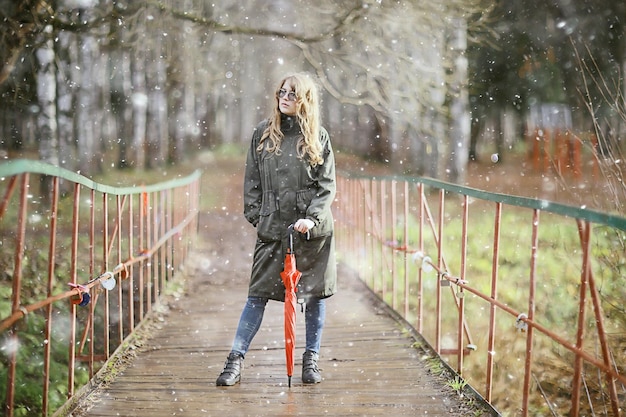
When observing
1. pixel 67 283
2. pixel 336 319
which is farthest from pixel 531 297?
pixel 336 319

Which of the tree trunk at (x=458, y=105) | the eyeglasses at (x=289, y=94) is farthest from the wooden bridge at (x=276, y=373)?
the tree trunk at (x=458, y=105)

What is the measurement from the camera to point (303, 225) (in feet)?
11.8

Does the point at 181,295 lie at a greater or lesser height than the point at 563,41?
lesser

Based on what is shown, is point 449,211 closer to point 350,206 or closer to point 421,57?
point 421,57

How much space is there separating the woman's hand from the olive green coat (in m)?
0.06

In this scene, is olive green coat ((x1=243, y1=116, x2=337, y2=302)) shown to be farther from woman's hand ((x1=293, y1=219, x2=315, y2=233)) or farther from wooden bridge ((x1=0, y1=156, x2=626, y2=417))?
wooden bridge ((x1=0, y1=156, x2=626, y2=417))

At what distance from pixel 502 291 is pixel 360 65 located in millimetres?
3891

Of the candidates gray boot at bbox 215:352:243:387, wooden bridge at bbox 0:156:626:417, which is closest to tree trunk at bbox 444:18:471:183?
wooden bridge at bbox 0:156:626:417

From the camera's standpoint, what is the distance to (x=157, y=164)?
24469 mm

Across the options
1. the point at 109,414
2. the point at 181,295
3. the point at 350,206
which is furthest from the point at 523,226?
the point at 109,414

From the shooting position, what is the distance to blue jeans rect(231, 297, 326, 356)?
3.89 m

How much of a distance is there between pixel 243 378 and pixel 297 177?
1.25 metres

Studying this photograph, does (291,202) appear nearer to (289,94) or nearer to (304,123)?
(304,123)

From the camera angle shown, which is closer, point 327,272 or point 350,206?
point 327,272
